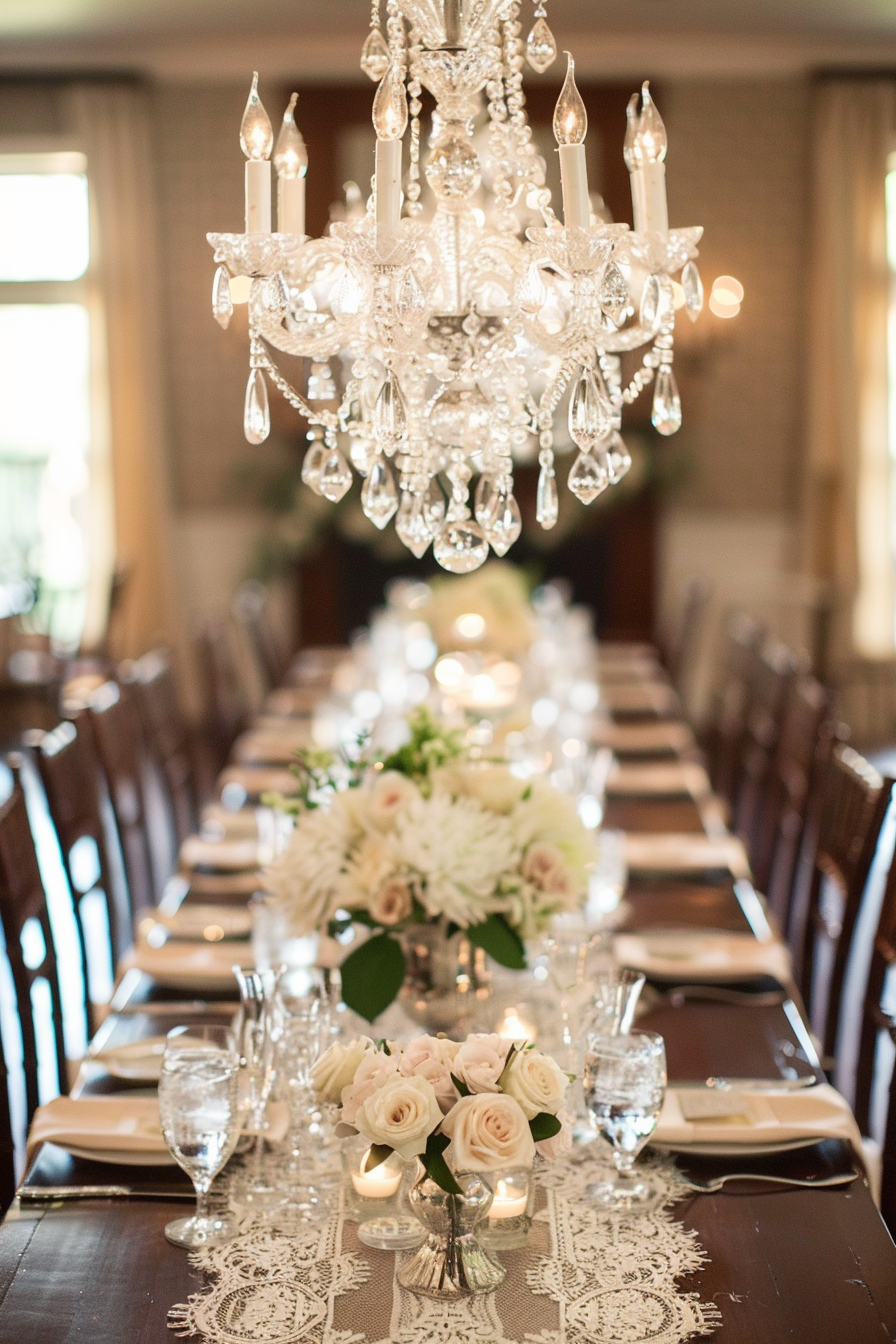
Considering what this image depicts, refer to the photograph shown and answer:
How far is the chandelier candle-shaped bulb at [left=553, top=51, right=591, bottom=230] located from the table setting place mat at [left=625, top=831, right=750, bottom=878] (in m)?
1.51

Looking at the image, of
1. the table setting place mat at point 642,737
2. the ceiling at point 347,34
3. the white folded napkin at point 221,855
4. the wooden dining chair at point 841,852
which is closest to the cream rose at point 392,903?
the wooden dining chair at point 841,852

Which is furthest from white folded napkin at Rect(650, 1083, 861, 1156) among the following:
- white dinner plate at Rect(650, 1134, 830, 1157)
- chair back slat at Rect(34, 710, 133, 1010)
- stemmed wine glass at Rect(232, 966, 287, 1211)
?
chair back slat at Rect(34, 710, 133, 1010)

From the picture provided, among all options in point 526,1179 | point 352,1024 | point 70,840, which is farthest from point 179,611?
point 526,1179

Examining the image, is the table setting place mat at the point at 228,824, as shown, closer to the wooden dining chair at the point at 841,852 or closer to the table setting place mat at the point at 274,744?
the table setting place mat at the point at 274,744

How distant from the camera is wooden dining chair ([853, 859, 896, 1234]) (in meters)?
1.98

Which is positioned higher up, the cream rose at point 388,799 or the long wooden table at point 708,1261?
the cream rose at point 388,799

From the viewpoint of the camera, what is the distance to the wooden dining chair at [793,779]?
3180 millimetres

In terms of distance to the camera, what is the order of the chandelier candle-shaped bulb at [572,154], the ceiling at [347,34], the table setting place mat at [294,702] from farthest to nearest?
1. the ceiling at [347,34]
2. the table setting place mat at [294,702]
3. the chandelier candle-shaped bulb at [572,154]

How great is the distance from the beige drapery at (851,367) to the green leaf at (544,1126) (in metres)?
6.42

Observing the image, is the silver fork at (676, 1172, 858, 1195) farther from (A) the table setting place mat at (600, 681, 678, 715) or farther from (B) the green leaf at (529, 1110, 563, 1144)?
(A) the table setting place mat at (600, 681, 678, 715)

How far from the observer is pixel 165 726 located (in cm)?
369

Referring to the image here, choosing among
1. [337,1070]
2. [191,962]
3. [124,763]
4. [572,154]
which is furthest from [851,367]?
[337,1070]

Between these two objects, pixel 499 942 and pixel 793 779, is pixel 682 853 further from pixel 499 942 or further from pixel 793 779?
pixel 499 942

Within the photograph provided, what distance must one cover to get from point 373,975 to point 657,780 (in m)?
1.89
